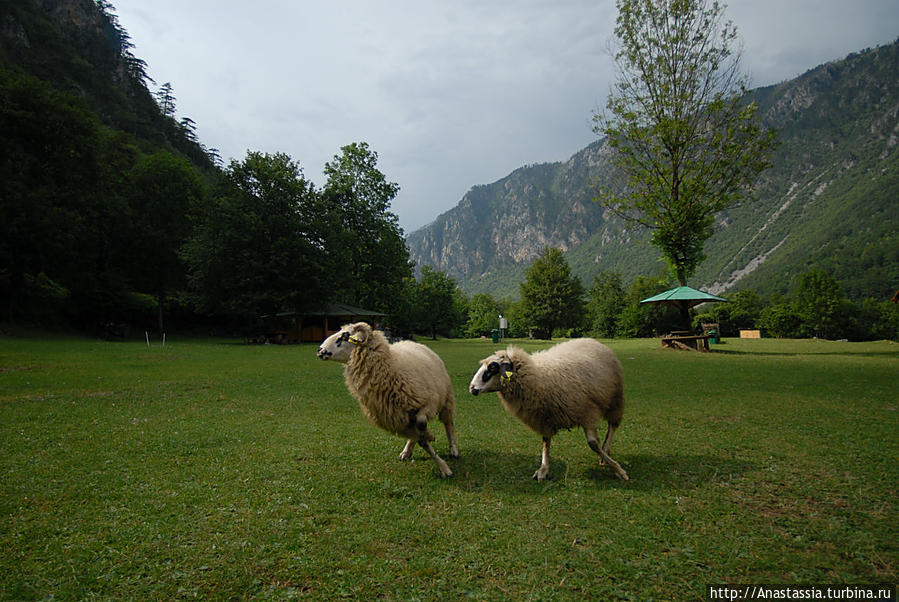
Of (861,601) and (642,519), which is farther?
(642,519)

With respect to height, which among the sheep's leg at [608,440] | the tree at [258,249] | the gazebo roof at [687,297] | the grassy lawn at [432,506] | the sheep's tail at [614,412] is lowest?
the grassy lawn at [432,506]

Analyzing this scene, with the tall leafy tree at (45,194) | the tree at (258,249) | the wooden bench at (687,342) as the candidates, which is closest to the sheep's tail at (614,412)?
the wooden bench at (687,342)

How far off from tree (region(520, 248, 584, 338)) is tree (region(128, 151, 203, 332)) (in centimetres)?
4362

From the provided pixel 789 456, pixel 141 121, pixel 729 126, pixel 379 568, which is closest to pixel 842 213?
Result: pixel 729 126

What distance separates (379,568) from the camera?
3.40m

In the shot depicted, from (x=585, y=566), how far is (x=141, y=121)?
95099 millimetres

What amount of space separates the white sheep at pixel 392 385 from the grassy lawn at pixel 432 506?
612 mm

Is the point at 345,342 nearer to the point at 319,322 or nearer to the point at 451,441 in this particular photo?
the point at 451,441

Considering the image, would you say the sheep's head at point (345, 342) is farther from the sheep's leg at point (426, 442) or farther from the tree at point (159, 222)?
the tree at point (159, 222)

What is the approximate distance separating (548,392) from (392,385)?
206cm

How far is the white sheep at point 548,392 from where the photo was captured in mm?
5547

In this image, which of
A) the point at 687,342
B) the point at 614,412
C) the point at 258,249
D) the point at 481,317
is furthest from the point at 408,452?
the point at 481,317

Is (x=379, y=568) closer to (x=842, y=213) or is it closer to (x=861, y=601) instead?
(x=861, y=601)

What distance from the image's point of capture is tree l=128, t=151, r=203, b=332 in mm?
40000
